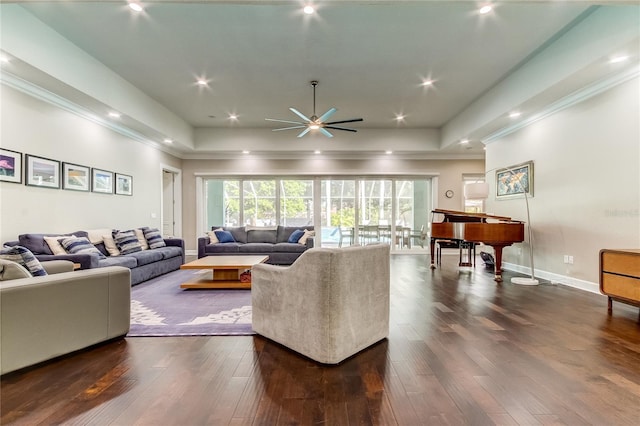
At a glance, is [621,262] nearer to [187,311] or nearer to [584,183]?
[584,183]

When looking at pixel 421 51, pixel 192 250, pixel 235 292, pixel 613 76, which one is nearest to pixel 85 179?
pixel 235 292

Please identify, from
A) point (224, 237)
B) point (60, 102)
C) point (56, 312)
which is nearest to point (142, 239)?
point (224, 237)

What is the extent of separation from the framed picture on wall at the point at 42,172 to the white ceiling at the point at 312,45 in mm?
1604

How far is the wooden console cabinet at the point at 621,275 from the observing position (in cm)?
291

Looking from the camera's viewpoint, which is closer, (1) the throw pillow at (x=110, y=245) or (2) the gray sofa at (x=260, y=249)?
(1) the throw pillow at (x=110, y=245)

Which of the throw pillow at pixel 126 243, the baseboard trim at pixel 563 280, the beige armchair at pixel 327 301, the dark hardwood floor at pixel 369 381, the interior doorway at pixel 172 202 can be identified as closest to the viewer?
the dark hardwood floor at pixel 369 381

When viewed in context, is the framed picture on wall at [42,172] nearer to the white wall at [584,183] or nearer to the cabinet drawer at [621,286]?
the cabinet drawer at [621,286]

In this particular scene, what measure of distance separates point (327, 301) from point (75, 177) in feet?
15.6

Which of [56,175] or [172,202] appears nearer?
[56,175]

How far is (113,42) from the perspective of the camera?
12.2 ft

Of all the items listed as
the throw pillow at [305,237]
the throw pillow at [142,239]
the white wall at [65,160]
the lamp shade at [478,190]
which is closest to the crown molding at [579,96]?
the lamp shade at [478,190]

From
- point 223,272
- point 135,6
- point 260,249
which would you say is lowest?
point 223,272

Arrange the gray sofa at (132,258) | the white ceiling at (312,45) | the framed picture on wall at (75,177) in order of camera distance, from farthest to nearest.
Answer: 1. the framed picture on wall at (75,177)
2. the gray sofa at (132,258)
3. the white ceiling at (312,45)

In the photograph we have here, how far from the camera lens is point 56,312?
2.09 meters
